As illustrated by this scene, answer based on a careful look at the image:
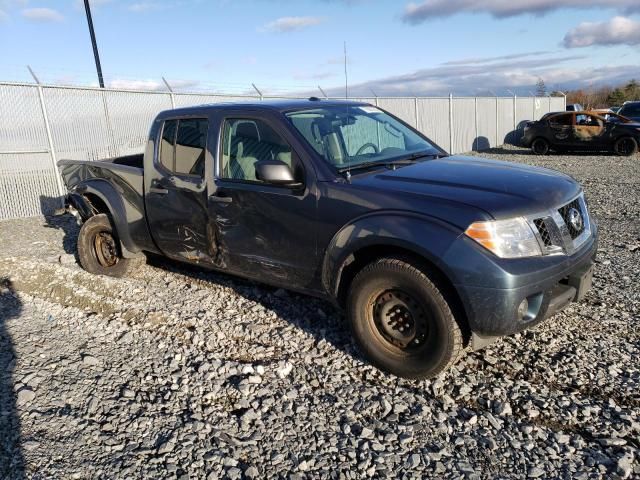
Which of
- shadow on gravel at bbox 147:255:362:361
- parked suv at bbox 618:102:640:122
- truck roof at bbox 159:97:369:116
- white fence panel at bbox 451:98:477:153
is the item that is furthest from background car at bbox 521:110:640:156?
shadow on gravel at bbox 147:255:362:361

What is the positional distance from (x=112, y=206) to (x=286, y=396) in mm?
3236

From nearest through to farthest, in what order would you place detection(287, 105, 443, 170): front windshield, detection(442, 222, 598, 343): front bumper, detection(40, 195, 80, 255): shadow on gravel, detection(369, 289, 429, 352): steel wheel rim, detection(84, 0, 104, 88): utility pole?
1. detection(442, 222, 598, 343): front bumper
2. detection(369, 289, 429, 352): steel wheel rim
3. detection(287, 105, 443, 170): front windshield
4. detection(40, 195, 80, 255): shadow on gravel
5. detection(84, 0, 104, 88): utility pole

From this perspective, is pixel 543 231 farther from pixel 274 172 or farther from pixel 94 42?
pixel 94 42

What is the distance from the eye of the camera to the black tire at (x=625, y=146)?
59.1 feet

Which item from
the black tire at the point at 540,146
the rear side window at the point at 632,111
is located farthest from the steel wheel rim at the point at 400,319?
the rear side window at the point at 632,111

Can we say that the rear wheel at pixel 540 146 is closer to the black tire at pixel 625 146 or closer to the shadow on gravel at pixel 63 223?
the black tire at pixel 625 146

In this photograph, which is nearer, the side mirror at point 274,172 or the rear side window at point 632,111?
the side mirror at point 274,172

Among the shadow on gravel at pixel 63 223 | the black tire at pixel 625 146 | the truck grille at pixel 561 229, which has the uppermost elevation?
the truck grille at pixel 561 229

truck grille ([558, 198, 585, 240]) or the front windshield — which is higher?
the front windshield

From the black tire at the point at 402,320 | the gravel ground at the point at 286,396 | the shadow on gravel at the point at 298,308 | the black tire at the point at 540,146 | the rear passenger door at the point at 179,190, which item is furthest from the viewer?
the black tire at the point at 540,146

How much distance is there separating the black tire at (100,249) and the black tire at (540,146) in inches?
701

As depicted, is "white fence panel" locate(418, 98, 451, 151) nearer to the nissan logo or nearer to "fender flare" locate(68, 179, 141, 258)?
"fender flare" locate(68, 179, 141, 258)

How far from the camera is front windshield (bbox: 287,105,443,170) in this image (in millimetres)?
4066

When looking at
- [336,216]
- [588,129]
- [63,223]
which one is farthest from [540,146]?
[336,216]
